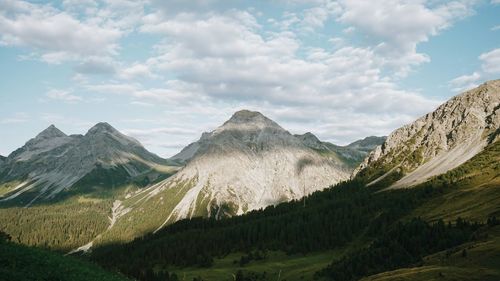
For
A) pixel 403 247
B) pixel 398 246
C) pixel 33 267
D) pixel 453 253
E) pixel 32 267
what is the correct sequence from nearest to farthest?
pixel 32 267, pixel 33 267, pixel 453 253, pixel 403 247, pixel 398 246

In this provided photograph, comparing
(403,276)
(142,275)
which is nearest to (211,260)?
(142,275)

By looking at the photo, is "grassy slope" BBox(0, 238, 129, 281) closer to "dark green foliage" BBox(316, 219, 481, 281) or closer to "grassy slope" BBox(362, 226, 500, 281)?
"grassy slope" BBox(362, 226, 500, 281)

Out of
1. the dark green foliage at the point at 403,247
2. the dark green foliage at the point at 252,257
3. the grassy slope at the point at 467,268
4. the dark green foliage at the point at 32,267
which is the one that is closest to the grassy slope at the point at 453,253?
the grassy slope at the point at 467,268

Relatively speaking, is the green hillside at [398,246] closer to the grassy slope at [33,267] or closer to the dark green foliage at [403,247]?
the dark green foliage at [403,247]

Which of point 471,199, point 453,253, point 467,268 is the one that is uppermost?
point 471,199

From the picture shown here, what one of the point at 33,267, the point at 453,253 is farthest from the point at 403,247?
the point at 33,267

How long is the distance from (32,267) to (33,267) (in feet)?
0.75

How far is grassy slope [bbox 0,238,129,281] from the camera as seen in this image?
3842 centimetres

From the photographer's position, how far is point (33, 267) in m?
41.9

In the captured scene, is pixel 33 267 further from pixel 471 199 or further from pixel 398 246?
pixel 471 199

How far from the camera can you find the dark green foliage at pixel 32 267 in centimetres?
3831

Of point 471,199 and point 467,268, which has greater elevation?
point 471,199

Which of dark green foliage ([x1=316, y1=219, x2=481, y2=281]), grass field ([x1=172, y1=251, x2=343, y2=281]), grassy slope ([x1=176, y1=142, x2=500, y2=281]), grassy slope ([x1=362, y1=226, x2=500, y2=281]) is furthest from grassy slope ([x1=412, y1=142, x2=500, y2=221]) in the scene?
grassy slope ([x1=362, y1=226, x2=500, y2=281])

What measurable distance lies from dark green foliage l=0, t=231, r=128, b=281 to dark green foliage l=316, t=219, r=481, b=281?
93830 mm
